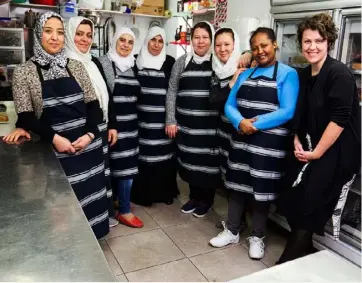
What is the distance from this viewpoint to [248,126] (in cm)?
202

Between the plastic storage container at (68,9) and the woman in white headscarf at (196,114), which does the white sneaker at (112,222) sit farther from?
the plastic storage container at (68,9)

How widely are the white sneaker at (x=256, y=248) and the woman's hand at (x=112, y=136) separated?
1.11 meters

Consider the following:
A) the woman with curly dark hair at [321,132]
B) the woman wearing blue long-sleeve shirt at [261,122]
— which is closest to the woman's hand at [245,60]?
the woman wearing blue long-sleeve shirt at [261,122]

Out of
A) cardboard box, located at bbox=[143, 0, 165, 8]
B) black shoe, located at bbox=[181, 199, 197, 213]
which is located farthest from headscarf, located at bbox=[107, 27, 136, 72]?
cardboard box, located at bbox=[143, 0, 165, 8]

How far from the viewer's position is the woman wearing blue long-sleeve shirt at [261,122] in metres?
1.96

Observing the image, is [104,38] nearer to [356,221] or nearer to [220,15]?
[220,15]

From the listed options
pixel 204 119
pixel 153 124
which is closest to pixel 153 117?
pixel 153 124

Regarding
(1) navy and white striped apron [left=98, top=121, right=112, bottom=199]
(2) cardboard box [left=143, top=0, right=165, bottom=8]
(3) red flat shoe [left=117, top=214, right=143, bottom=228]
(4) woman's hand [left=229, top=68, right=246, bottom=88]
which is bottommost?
(3) red flat shoe [left=117, top=214, right=143, bottom=228]

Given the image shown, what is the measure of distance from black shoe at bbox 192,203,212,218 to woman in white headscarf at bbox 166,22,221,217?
23 centimetres

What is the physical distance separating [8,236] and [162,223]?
1860 mm

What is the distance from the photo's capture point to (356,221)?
2.04 m

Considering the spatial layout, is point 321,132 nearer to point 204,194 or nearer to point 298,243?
point 298,243

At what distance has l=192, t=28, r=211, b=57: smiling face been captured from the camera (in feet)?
7.93

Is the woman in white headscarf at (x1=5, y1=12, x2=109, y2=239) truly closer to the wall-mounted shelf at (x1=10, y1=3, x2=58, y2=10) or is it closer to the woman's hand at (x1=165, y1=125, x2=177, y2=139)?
the woman's hand at (x1=165, y1=125, x2=177, y2=139)
